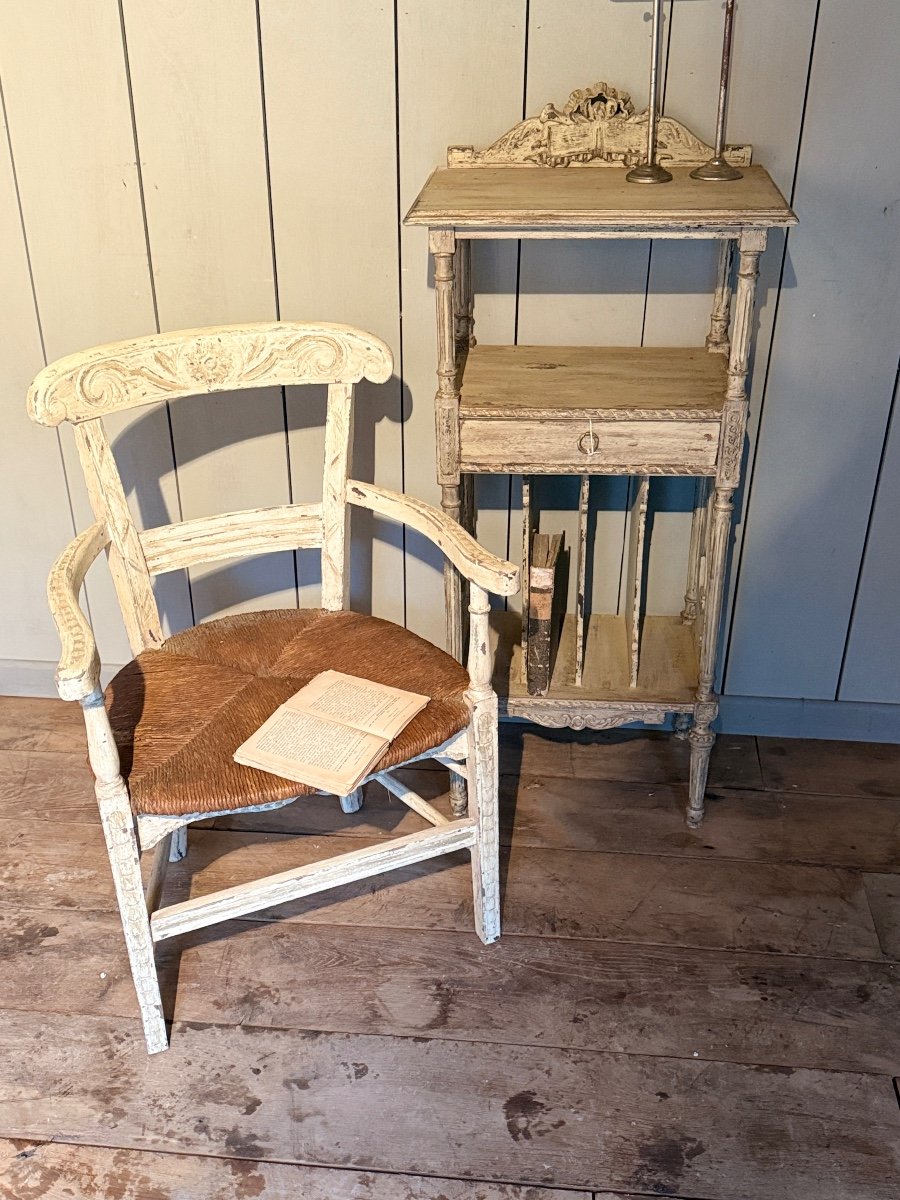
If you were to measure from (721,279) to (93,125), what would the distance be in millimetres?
1123

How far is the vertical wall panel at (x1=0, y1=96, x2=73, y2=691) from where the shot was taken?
208 cm

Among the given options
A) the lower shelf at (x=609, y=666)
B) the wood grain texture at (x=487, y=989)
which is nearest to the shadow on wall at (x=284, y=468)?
the lower shelf at (x=609, y=666)

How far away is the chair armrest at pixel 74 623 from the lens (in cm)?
137

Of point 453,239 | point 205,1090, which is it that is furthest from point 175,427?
point 205,1090

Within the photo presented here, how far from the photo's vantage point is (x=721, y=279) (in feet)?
6.40

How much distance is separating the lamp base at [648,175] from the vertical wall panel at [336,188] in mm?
428

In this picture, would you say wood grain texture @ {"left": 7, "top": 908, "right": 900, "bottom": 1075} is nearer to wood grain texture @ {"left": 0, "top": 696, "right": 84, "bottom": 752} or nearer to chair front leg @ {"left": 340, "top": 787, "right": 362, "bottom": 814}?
chair front leg @ {"left": 340, "top": 787, "right": 362, "bottom": 814}

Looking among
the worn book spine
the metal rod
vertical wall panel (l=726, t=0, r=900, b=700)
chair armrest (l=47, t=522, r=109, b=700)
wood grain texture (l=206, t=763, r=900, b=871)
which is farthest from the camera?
wood grain texture (l=206, t=763, r=900, b=871)

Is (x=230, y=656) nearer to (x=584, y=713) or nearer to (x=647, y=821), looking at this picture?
(x=584, y=713)

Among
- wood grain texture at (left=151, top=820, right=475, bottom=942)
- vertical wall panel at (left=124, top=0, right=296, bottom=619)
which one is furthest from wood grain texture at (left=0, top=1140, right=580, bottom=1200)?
vertical wall panel at (left=124, top=0, right=296, bottom=619)

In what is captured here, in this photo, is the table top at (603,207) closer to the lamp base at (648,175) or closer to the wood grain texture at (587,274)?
the lamp base at (648,175)

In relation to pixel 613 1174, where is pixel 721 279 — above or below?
above

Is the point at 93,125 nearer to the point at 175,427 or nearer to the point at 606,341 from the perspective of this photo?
the point at 175,427

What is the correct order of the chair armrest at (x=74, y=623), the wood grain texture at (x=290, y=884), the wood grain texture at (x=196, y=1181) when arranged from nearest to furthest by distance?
the chair armrest at (x=74, y=623)
the wood grain texture at (x=196, y=1181)
the wood grain texture at (x=290, y=884)
